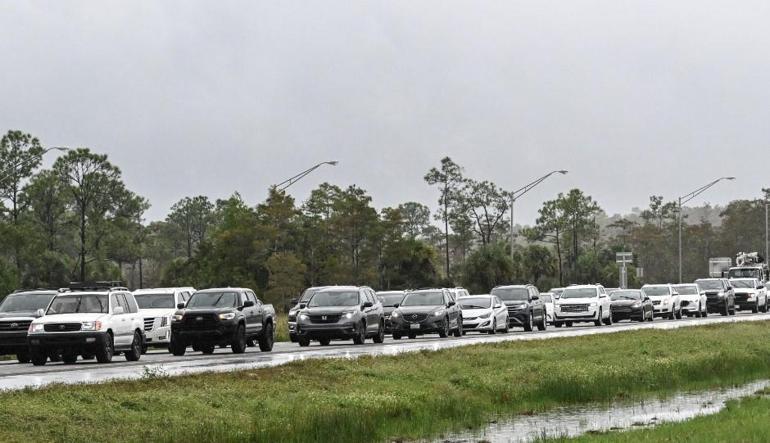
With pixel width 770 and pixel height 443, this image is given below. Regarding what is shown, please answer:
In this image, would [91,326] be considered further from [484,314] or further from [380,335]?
[484,314]

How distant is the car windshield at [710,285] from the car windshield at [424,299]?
33.1 m

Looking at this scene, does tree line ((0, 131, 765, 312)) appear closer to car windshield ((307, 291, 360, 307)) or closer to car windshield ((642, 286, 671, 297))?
car windshield ((642, 286, 671, 297))

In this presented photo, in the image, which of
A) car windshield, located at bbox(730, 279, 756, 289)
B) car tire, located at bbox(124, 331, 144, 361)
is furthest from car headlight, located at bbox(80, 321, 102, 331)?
car windshield, located at bbox(730, 279, 756, 289)

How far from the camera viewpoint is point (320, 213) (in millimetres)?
121312

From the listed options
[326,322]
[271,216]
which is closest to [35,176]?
[271,216]

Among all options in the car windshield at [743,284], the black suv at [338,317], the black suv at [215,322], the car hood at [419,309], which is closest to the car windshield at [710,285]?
the car windshield at [743,284]

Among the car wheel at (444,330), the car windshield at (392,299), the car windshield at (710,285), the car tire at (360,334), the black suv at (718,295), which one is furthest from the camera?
the car windshield at (710,285)

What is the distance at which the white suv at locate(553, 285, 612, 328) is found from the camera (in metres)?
60.0

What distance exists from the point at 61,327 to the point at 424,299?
17090 millimetres

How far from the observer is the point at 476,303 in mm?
50938

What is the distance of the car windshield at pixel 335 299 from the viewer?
135 ft

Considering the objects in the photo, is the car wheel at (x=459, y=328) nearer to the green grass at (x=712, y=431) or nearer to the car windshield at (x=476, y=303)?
the car windshield at (x=476, y=303)

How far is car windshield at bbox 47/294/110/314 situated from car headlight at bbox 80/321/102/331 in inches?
26.4

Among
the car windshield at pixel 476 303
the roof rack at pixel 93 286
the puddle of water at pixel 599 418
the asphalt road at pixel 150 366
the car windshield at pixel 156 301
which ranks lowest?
the puddle of water at pixel 599 418
